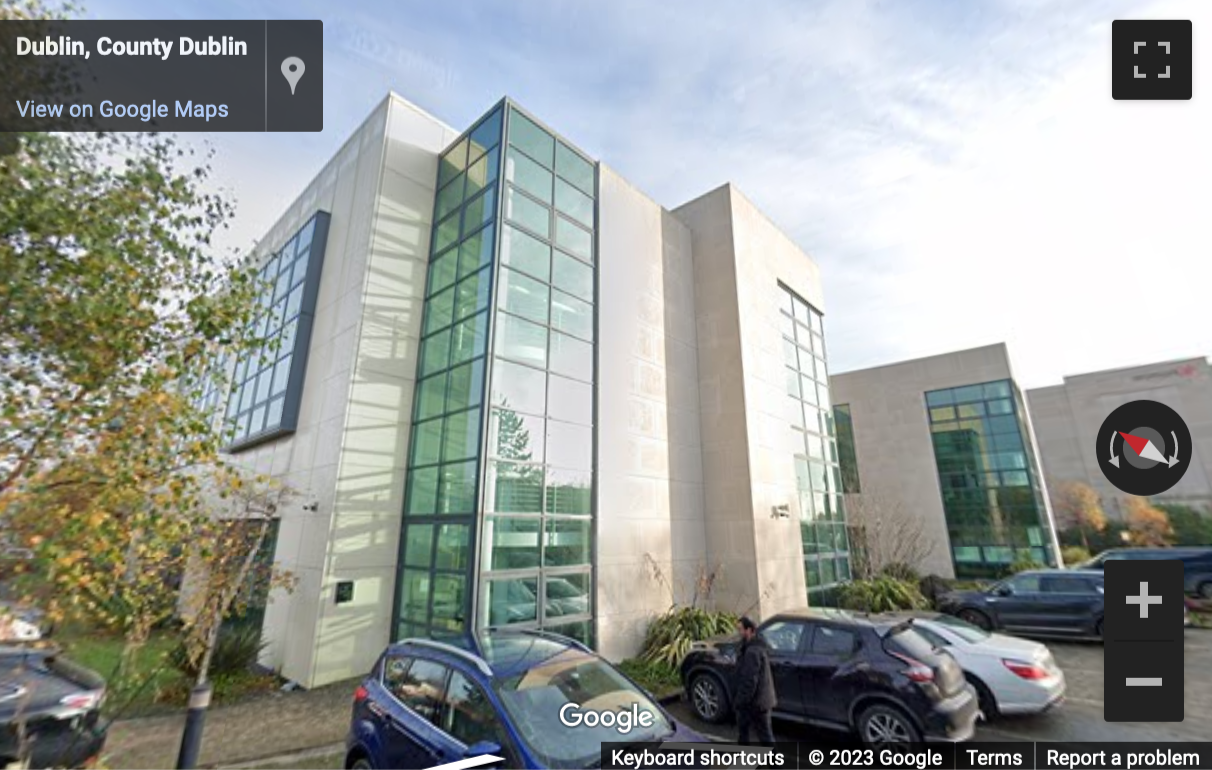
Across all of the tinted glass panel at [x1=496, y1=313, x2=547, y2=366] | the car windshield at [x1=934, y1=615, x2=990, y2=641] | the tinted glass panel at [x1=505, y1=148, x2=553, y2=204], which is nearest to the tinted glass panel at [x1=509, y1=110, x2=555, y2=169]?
the tinted glass panel at [x1=505, y1=148, x2=553, y2=204]

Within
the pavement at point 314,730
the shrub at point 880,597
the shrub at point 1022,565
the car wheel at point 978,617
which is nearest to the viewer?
the pavement at point 314,730

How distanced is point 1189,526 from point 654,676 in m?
43.7

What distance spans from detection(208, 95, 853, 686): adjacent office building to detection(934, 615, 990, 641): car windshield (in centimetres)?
403

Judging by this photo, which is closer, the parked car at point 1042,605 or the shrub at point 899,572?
the parked car at point 1042,605

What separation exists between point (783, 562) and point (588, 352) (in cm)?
711

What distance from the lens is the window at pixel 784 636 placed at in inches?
260

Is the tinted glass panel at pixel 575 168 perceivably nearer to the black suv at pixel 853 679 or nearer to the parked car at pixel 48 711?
the black suv at pixel 853 679

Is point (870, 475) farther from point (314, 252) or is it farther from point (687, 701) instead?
point (314, 252)

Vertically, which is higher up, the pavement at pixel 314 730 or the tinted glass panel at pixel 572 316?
the tinted glass panel at pixel 572 316

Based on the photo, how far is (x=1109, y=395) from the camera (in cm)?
4203

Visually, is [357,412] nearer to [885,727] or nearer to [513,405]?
[513,405]

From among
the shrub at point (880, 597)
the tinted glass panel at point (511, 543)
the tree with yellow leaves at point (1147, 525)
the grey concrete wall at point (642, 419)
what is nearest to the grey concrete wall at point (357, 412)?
the tinted glass panel at point (511, 543)

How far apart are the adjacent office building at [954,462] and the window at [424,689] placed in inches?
733

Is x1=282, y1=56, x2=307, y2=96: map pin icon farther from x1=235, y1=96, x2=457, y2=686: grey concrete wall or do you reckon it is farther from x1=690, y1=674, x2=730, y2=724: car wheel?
x1=690, y1=674, x2=730, y2=724: car wheel
